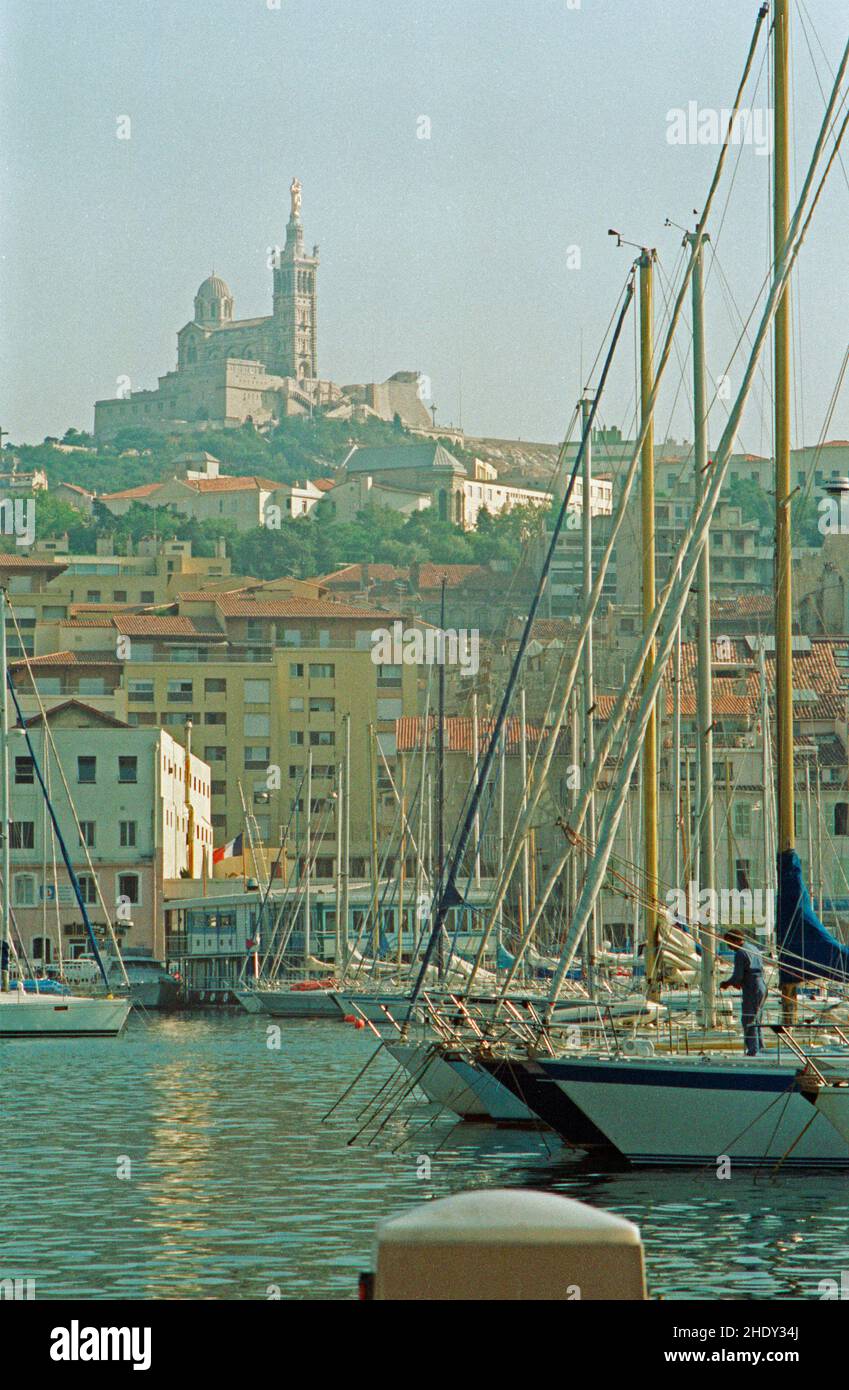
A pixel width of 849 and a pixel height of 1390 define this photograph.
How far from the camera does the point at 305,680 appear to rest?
115 meters

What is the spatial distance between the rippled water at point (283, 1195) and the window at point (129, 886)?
4889 centimetres

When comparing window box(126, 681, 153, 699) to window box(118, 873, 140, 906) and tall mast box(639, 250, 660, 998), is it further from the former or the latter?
tall mast box(639, 250, 660, 998)

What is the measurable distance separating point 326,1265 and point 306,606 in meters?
120

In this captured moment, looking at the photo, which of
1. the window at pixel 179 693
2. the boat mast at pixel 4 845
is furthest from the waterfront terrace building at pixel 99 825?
the boat mast at pixel 4 845

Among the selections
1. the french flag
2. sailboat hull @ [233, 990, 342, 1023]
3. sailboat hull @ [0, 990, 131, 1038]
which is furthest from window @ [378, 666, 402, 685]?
sailboat hull @ [0, 990, 131, 1038]

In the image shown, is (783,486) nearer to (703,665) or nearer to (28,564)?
(703,665)

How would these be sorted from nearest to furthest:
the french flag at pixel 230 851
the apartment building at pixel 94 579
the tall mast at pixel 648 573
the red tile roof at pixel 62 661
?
the tall mast at pixel 648 573, the french flag at pixel 230 851, the red tile roof at pixel 62 661, the apartment building at pixel 94 579

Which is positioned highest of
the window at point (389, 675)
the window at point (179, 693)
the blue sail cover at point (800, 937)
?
the window at point (389, 675)

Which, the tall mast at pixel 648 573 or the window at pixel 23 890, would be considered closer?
the tall mast at pixel 648 573

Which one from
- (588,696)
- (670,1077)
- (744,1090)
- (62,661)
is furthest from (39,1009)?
(62,661)

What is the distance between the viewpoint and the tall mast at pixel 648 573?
24.6 metres

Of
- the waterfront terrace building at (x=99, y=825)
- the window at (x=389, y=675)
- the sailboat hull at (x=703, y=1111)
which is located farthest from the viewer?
the window at (x=389, y=675)

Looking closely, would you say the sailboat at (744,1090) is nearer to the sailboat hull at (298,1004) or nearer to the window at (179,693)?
the sailboat hull at (298,1004)

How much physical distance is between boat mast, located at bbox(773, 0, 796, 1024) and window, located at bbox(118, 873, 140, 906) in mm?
65059
